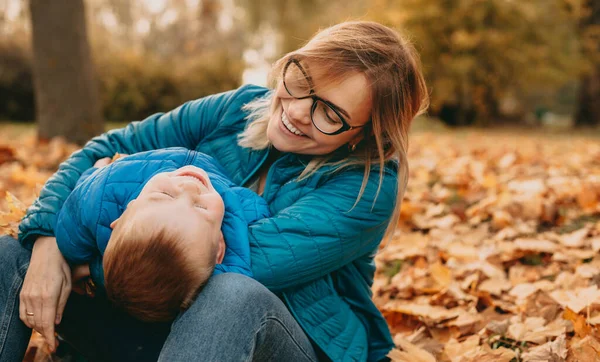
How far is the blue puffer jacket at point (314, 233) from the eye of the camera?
1509 mm

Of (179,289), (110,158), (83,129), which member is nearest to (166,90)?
(83,129)

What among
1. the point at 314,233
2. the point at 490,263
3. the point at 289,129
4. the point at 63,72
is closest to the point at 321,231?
the point at 314,233

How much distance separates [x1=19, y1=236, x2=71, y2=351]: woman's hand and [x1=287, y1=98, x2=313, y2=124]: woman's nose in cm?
74

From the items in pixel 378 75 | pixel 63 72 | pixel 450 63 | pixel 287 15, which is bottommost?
pixel 450 63

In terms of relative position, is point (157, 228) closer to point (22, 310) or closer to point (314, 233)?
point (314, 233)

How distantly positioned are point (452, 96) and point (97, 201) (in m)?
10.1

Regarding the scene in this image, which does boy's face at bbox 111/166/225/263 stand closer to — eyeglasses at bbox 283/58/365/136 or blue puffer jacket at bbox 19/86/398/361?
blue puffer jacket at bbox 19/86/398/361

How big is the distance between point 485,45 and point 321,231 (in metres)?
9.65

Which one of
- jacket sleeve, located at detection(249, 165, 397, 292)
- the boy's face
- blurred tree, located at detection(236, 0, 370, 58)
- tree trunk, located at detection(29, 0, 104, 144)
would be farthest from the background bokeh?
the boy's face

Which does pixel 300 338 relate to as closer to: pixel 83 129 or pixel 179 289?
pixel 179 289

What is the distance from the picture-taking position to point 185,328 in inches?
50.8

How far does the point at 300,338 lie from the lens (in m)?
1.49

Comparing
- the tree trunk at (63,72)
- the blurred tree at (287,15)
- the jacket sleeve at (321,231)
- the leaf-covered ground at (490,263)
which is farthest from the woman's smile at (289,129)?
the blurred tree at (287,15)

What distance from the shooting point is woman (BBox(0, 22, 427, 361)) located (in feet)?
4.91
